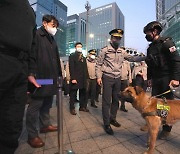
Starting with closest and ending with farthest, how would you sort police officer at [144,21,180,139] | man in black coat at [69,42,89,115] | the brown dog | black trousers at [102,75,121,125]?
the brown dog → police officer at [144,21,180,139] → black trousers at [102,75,121,125] → man in black coat at [69,42,89,115]

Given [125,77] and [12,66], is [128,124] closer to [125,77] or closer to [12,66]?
[125,77]

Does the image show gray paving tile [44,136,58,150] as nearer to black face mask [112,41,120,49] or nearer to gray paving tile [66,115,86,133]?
gray paving tile [66,115,86,133]

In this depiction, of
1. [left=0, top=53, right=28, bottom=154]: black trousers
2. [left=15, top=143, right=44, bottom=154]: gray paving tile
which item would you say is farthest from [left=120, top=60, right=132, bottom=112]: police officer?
[left=0, top=53, right=28, bottom=154]: black trousers

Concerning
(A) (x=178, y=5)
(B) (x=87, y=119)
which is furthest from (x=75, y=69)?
(A) (x=178, y=5)

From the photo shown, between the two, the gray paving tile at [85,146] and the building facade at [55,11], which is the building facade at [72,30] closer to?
the building facade at [55,11]

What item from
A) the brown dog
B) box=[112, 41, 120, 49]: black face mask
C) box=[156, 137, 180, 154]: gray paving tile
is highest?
box=[112, 41, 120, 49]: black face mask

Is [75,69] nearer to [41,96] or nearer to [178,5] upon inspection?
[41,96]

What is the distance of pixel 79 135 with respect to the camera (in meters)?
4.06

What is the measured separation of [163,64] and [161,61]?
0.07 metres

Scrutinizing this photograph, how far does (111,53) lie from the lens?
4551 millimetres

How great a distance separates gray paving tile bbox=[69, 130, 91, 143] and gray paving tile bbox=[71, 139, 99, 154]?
17cm

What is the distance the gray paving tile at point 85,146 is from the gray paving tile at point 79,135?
6.6 inches

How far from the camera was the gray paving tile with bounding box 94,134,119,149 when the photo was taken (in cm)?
351

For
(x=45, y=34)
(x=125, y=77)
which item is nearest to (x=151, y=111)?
(x=45, y=34)
